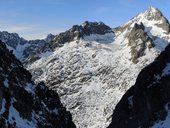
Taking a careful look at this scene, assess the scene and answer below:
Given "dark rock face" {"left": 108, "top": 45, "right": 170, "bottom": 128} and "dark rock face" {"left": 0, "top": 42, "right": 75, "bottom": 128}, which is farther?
"dark rock face" {"left": 108, "top": 45, "right": 170, "bottom": 128}

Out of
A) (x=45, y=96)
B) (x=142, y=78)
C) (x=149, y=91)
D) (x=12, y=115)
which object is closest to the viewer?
(x=12, y=115)

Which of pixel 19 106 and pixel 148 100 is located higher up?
pixel 19 106

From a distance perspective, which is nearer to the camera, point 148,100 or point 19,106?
point 19,106

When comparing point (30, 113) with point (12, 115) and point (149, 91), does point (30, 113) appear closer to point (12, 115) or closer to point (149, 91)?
point (12, 115)

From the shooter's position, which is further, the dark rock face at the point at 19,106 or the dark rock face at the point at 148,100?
the dark rock face at the point at 148,100

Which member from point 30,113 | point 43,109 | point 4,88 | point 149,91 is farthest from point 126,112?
point 4,88

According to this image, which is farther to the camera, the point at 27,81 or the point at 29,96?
the point at 27,81

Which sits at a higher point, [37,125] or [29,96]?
[29,96]

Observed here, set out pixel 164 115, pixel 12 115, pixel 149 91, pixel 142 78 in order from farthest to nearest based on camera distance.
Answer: pixel 142 78, pixel 149 91, pixel 164 115, pixel 12 115
